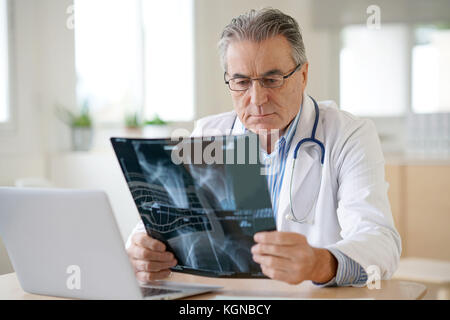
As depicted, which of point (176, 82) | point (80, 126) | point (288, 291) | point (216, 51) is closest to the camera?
point (288, 291)

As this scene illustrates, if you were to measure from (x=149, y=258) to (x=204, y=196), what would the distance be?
245 millimetres

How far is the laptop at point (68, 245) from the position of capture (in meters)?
0.91

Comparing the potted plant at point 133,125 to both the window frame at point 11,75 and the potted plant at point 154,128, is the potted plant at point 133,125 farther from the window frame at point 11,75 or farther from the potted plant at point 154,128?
the window frame at point 11,75

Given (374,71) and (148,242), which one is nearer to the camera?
(148,242)

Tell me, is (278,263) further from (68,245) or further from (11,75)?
(11,75)

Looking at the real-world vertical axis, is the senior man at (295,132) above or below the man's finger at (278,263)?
above

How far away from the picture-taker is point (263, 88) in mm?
1465

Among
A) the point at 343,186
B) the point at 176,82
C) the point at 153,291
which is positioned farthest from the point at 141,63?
the point at 153,291

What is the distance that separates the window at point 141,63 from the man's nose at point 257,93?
225 centimetres

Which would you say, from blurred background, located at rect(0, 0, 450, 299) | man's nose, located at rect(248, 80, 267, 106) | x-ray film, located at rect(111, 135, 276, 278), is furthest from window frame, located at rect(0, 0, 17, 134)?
x-ray film, located at rect(111, 135, 276, 278)

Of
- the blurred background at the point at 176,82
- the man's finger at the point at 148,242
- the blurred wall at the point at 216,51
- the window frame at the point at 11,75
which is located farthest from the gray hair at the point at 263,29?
the window frame at the point at 11,75

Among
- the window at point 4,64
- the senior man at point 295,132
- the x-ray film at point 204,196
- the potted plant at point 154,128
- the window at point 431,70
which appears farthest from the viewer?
the potted plant at point 154,128

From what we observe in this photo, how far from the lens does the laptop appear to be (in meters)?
0.91

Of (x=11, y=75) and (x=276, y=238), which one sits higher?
(x=11, y=75)
